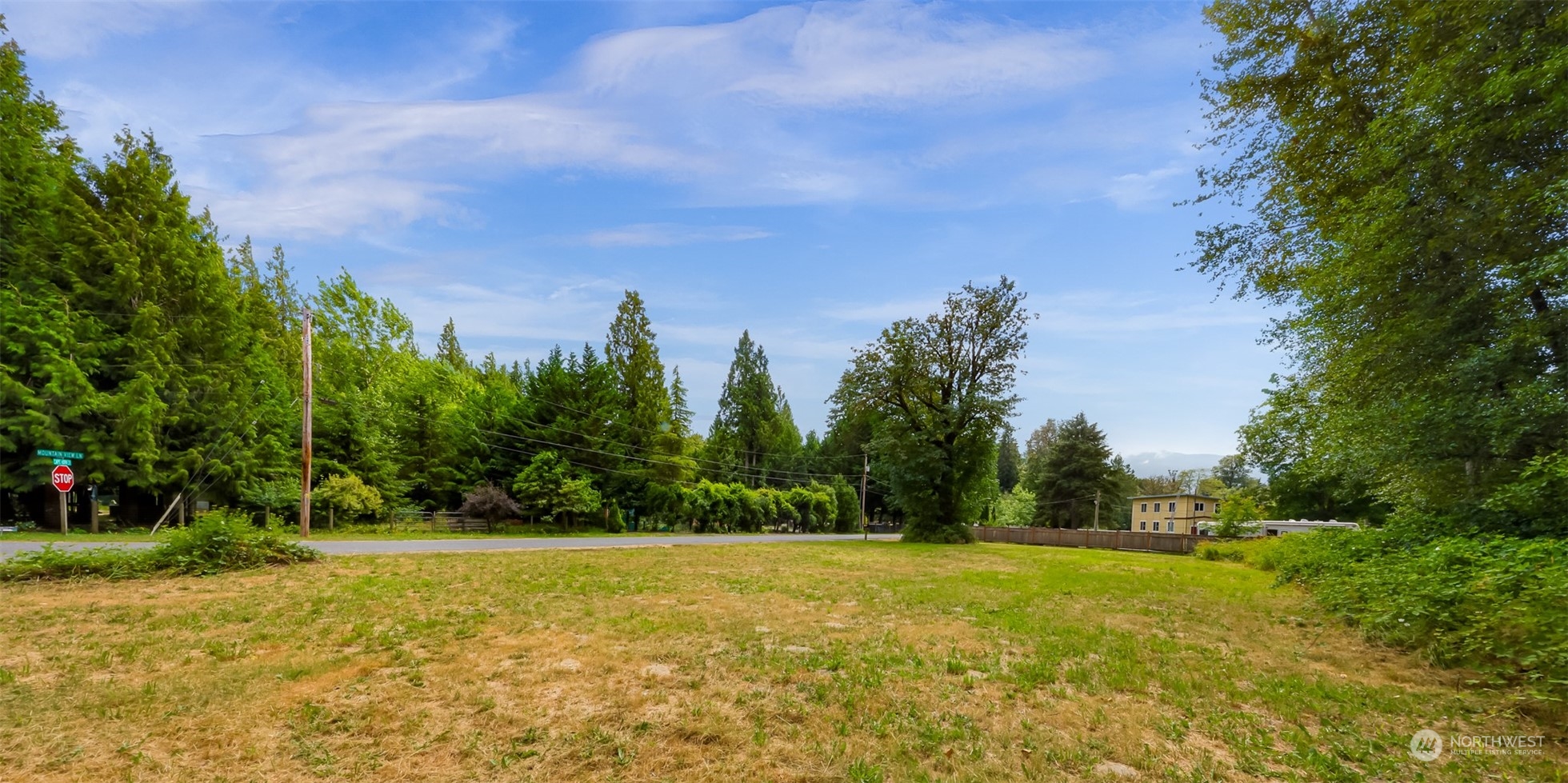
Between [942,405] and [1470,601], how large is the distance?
67.6 ft

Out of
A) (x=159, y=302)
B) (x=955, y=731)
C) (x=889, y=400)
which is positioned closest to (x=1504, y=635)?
(x=955, y=731)

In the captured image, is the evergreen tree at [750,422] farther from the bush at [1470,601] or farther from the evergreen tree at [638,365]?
the bush at [1470,601]

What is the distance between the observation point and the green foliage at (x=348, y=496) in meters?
22.2

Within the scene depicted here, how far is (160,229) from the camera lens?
62.8 ft

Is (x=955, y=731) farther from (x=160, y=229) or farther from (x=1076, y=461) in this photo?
(x=1076, y=461)

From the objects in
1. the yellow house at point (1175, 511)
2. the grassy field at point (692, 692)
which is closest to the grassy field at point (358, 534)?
the grassy field at point (692, 692)

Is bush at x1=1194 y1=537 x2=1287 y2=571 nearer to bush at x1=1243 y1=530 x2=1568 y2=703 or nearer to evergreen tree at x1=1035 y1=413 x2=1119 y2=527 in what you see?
bush at x1=1243 y1=530 x2=1568 y2=703

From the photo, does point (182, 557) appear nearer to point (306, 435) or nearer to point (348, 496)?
point (306, 435)

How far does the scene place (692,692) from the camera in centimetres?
405

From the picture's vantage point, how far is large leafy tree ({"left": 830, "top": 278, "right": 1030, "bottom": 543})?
2484 centimetres

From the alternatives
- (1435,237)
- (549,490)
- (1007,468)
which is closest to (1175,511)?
(1007,468)

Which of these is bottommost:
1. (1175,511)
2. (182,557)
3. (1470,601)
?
(1175,511)

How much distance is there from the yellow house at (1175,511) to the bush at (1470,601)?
156 feet

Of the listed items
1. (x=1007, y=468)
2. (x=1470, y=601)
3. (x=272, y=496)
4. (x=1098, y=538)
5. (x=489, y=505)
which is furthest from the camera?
(x=1007, y=468)
